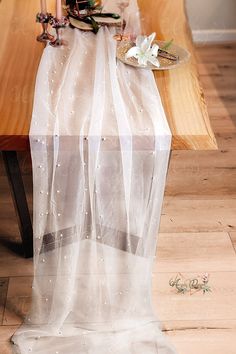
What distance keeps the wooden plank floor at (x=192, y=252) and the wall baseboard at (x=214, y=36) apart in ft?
2.91

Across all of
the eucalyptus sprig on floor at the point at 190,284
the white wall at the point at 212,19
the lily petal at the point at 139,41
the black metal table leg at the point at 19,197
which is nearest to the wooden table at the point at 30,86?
the black metal table leg at the point at 19,197

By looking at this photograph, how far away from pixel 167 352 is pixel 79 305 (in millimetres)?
A: 300

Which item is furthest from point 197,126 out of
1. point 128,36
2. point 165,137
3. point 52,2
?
point 52,2

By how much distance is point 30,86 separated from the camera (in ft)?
3.95

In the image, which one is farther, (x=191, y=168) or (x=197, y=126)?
(x=191, y=168)

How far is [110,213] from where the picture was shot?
4.05 ft

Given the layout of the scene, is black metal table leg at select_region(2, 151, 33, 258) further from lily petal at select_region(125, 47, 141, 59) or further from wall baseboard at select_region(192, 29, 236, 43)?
wall baseboard at select_region(192, 29, 236, 43)

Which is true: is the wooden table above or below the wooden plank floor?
above

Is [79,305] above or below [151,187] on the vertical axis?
below

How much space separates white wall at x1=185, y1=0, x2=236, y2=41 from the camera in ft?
9.09

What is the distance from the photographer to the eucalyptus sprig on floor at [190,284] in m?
1.50

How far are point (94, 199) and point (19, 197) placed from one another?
1.04 feet

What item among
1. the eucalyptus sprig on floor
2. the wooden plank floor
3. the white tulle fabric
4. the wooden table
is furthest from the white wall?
the eucalyptus sprig on floor

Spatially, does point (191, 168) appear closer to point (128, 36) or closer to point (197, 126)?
point (128, 36)
